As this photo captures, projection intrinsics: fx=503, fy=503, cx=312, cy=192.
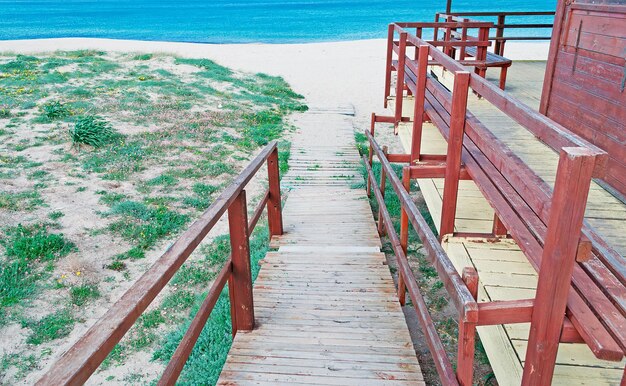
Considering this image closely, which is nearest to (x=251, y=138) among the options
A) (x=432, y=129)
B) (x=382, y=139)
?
(x=382, y=139)

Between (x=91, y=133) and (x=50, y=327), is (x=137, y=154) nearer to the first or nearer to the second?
(x=91, y=133)

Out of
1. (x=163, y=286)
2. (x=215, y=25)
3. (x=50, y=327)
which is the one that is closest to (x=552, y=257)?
(x=163, y=286)

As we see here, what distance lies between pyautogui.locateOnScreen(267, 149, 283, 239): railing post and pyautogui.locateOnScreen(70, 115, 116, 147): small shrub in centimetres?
564

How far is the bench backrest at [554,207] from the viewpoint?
1780 mm

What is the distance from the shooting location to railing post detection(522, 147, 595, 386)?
173 centimetres

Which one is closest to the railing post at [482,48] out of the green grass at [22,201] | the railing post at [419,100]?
the railing post at [419,100]

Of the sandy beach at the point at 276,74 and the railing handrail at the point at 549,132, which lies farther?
the sandy beach at the point at 276,74

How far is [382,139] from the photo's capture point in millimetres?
12352

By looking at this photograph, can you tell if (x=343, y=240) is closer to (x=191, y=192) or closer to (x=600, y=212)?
(x=600, y=212)

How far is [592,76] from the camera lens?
16.2ft

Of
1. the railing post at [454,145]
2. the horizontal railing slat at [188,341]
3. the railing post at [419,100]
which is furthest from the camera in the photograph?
the railing post at [419,100]

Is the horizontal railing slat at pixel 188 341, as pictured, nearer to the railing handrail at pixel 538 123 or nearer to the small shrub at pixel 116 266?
the railing handrail at pixel 538 123

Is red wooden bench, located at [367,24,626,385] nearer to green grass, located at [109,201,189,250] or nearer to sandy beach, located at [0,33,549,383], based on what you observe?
sandy beach, located at [0,33,549,383]

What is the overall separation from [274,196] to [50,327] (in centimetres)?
257
